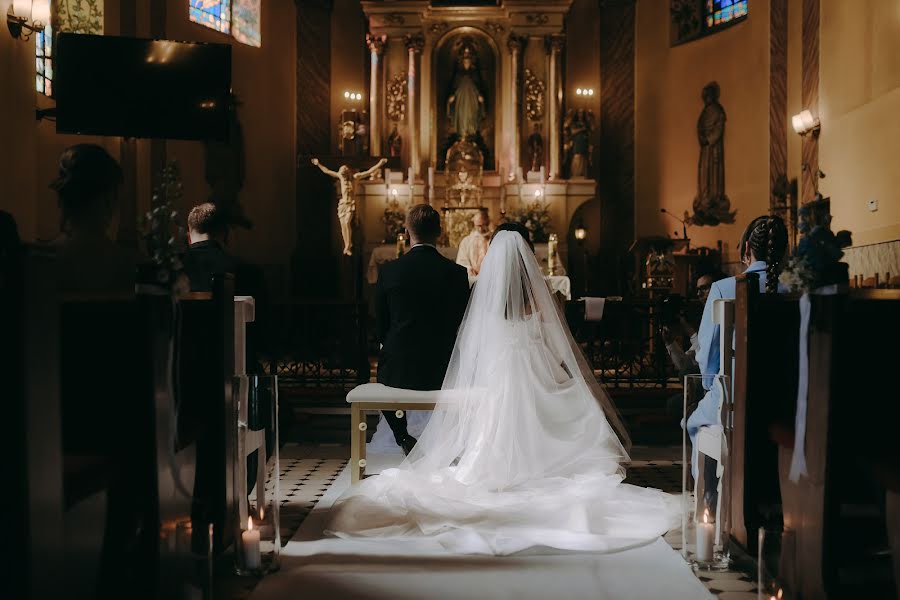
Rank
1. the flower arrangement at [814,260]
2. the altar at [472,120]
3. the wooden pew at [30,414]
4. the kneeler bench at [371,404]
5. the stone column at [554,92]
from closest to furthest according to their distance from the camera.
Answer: the wooden pew at [30,414], the flower arrangement at [814,260], the kneeler bench at [371,404], the altar at [472,120], the stone column at [554,92]

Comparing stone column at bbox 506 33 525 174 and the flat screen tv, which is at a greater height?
stone column at bbox 506 33 525 174

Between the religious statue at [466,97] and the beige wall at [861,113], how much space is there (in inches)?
235

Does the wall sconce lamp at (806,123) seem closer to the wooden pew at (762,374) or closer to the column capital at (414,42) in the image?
the column capital at (414,42)

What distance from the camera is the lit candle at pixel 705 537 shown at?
3443 mm

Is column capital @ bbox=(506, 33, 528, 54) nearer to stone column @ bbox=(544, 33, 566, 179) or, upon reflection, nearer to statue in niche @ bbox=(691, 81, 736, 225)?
stone column @ bbox=(544, 33, 566, 179)

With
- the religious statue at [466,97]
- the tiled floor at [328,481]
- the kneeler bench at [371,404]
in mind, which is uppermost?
the religious statue at [466,97]

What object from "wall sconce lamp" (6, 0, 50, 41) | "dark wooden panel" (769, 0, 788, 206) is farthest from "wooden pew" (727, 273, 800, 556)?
"dark wooden panel" (769, 0, 788, 206)

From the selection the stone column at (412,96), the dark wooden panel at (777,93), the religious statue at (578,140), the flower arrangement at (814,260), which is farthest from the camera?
the stone column at (412,96)

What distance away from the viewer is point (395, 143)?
14367mm

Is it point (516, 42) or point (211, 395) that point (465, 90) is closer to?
point (516, 42)

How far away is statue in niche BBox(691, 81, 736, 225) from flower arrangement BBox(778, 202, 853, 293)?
33.5 feet

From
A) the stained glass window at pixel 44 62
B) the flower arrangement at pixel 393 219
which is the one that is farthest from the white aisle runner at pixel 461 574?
the flower arrangement at pixel 393 219

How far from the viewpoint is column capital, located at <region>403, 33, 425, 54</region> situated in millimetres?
14320

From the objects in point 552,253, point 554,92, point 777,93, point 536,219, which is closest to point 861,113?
point 777,93
